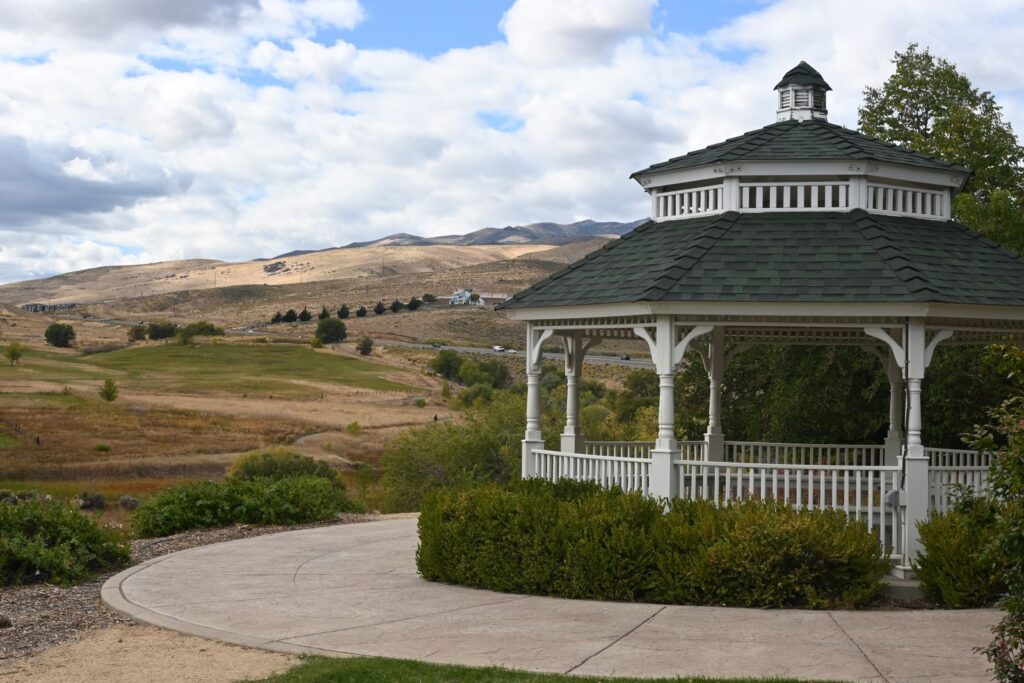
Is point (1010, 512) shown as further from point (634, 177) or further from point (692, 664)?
point (634, 177)

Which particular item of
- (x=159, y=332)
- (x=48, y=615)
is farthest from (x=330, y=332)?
(x=48, y=615)

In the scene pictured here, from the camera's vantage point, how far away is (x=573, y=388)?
16.6m

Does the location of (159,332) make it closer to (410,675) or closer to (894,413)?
(894,413)

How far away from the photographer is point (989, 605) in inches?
439

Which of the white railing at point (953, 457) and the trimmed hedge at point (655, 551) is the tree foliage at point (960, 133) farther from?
the trimmed hedge at point (655, 551)

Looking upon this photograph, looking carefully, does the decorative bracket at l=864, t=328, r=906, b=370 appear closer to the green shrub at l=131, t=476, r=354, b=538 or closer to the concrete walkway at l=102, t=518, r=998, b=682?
the concrete walkway at l=102, t=518, r=998, b=682

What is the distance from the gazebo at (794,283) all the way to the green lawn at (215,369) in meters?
65.0

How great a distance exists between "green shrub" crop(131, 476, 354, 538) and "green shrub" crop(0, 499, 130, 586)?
2477 mm

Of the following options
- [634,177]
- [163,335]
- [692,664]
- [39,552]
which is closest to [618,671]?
[692,664]

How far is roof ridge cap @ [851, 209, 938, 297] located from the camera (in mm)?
12422

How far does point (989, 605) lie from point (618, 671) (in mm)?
4787

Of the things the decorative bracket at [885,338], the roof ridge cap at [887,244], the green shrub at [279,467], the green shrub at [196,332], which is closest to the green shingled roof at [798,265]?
the roof ridge cap at [887,244]

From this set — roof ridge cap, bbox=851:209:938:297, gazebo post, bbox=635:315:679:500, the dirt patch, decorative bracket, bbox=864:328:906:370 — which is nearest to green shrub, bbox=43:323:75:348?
gazebo post, bbox=635:315:679:500

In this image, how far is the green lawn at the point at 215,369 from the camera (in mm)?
81312
